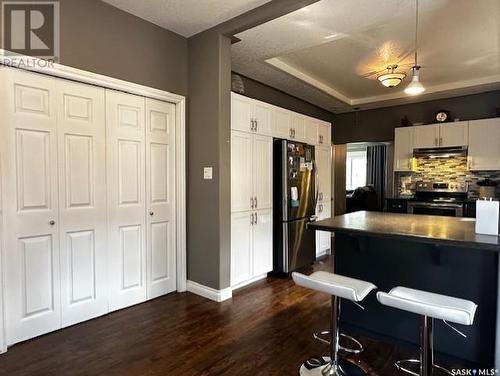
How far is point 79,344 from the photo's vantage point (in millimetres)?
2387

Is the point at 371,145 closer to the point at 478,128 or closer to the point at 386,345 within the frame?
the point at 478,128

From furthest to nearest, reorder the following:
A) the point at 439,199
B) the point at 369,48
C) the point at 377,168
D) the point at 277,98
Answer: the point at 377,168
the point at 439,199
the point at 277,98
the point at 369,48

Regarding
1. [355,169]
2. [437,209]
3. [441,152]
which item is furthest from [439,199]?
[355,169]

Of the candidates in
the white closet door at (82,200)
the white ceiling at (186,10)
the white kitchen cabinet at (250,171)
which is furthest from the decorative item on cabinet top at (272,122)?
the white closet door at (82,200)

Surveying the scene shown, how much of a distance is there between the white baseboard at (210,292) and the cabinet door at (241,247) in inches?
8.4

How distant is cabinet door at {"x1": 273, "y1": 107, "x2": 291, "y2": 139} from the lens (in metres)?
4.02

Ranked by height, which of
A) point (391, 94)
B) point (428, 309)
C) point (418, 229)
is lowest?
point (428, 309)

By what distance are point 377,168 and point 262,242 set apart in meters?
3.96

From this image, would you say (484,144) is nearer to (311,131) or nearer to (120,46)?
(311,131)

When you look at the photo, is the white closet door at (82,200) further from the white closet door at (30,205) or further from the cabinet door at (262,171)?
the cabinet door at (262,171)

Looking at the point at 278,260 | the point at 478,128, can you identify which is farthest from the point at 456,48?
the point at 278,260

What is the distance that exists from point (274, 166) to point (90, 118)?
217 centimetres

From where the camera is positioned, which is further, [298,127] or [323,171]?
[323,171]

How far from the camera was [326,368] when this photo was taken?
1981 mm
